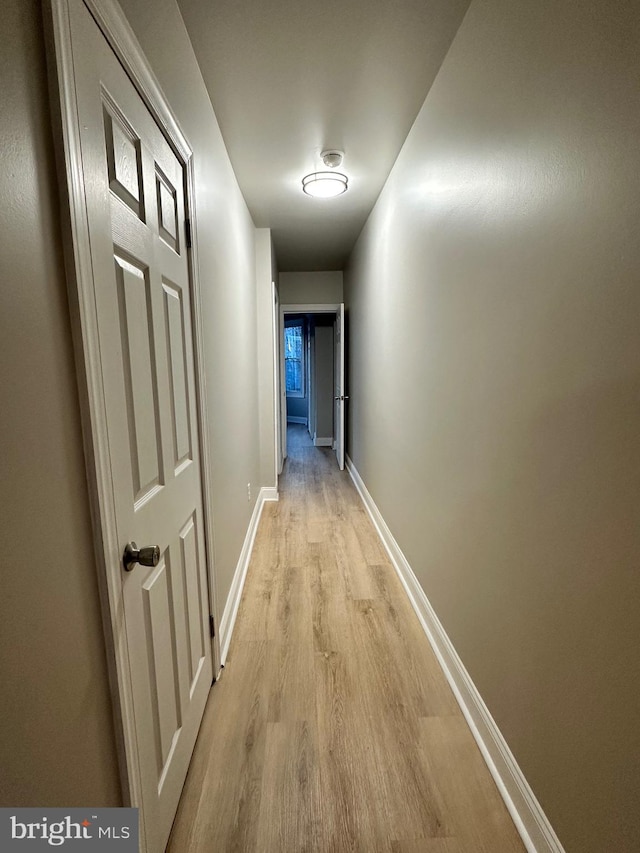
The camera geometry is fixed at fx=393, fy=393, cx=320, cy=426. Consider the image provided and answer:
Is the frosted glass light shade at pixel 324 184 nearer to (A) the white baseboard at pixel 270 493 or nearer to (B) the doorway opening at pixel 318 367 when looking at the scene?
(B) the doorway opening at pixel 318 367

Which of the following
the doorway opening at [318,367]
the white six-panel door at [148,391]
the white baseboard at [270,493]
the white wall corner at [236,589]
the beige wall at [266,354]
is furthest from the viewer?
the doorway opening at [318,367]

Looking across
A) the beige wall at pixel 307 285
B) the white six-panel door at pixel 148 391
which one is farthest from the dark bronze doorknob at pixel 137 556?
the beige wall at pixel 307 285

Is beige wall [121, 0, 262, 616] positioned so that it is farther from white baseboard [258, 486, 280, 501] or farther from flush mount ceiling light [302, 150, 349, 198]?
white baseboard [258, 486, 280, 501]

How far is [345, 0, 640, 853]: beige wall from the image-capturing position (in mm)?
778

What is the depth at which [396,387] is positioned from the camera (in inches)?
100.0

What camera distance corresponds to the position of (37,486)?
0.59 m

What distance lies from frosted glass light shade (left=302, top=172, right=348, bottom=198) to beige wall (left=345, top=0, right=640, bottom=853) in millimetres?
848

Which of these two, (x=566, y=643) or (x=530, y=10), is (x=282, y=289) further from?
(x=566, y=643)

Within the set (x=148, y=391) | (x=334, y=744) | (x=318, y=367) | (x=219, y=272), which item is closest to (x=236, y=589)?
(x=334, y=744)

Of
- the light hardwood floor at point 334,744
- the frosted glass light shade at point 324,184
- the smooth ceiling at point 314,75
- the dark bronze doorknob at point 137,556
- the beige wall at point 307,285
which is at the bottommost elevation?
the light hardwood floor at point 334,744

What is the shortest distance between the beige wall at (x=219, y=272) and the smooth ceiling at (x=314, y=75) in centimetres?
11

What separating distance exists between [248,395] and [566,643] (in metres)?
2.48

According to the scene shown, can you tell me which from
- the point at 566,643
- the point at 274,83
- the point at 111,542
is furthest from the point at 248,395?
the point at 566,643

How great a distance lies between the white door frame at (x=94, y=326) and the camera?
64 cm
